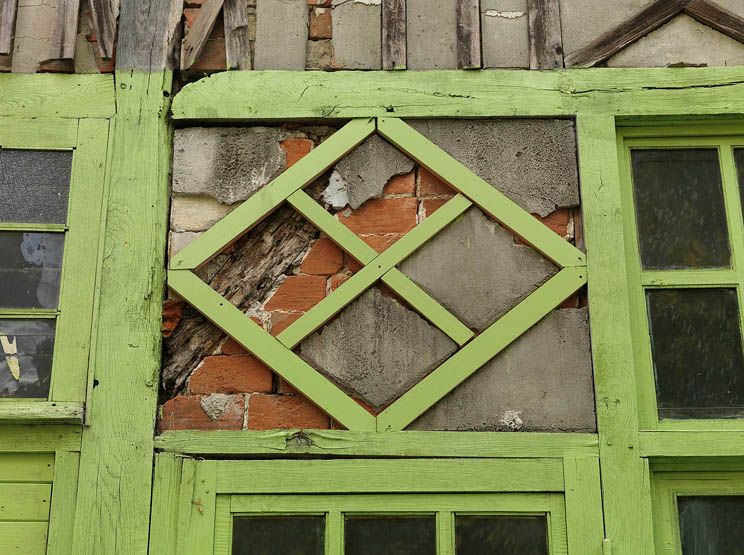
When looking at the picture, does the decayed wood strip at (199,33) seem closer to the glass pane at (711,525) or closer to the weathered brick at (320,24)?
the weathered brick at (320,24)

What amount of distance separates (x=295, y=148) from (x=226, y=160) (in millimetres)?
308

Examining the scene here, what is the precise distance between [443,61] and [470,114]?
0.30 meters

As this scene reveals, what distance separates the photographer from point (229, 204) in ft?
11.6

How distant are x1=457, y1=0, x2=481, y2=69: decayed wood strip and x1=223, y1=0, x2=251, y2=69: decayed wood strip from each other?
97cm

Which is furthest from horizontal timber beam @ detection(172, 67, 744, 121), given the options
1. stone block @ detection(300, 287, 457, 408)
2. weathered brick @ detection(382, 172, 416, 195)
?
stone block @ detection(300, 287, 457, 408)

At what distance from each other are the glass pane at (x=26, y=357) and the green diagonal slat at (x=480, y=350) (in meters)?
1.39

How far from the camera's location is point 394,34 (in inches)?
146

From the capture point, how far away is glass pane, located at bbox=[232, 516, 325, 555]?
3.16 m

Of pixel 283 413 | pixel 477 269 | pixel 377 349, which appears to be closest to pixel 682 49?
pixel 477 269

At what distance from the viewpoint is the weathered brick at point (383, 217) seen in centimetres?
352

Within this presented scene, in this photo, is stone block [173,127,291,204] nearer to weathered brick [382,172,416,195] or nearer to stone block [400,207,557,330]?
weathered brick [382,172,416,195]

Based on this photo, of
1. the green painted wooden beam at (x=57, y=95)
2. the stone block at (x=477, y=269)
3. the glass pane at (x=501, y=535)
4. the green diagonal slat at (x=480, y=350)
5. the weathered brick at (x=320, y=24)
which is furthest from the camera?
the weathered brick at (x=320, y=24)

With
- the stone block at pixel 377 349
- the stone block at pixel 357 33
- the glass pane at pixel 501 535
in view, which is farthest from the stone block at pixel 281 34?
the glass pane at pixel 501 535

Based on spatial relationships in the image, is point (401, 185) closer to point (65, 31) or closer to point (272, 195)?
point (272, 195)
